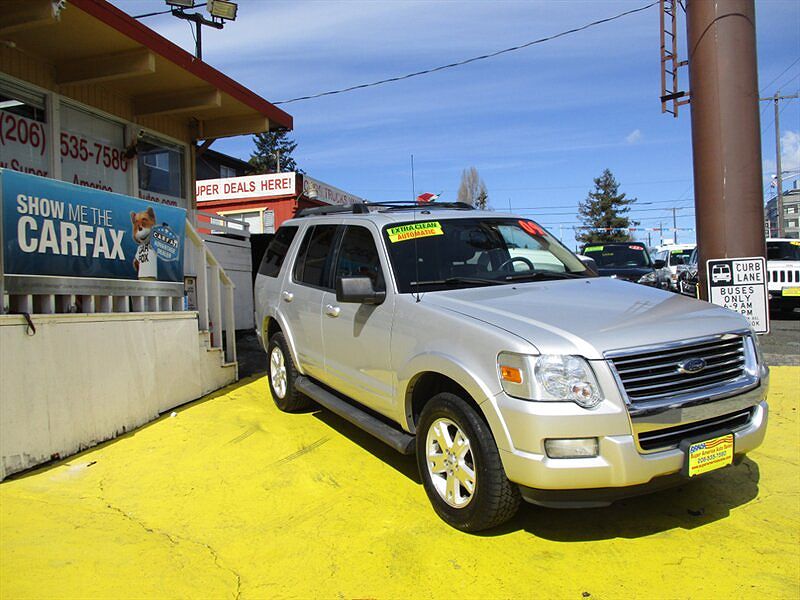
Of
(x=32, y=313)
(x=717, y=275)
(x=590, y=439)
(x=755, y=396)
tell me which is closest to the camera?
(x=590, y=439)

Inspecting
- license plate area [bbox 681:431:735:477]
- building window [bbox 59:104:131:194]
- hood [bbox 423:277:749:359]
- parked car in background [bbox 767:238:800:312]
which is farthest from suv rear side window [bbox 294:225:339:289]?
parked car in background [bbox 767:238:800:312]

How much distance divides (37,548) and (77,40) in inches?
239

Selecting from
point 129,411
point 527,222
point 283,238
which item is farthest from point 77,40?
point 527,222

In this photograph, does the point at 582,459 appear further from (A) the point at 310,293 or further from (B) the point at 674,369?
(A) the point at 310,293

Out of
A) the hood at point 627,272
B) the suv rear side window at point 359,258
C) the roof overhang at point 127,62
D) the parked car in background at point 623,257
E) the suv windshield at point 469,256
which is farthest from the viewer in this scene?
the parked car in background at point 623,257

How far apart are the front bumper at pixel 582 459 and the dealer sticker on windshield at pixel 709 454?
8cm

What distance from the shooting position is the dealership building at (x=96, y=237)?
4629 mm

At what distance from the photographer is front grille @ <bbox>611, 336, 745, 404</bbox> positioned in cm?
302

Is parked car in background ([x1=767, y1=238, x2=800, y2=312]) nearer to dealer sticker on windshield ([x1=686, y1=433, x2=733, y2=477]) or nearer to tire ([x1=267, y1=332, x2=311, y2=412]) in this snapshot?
tire ([x1=267, y1=332, x2=311, y2=412])

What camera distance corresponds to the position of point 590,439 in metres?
2.96

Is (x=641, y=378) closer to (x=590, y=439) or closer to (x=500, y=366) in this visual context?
(x=590, y=439)

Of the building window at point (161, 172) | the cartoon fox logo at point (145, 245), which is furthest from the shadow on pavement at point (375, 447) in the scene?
the building window at point (161, 172)

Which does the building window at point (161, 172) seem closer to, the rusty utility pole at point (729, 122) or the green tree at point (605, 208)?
the rusty utility pole at point (729, 122)

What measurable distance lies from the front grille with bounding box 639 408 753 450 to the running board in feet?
4.75
